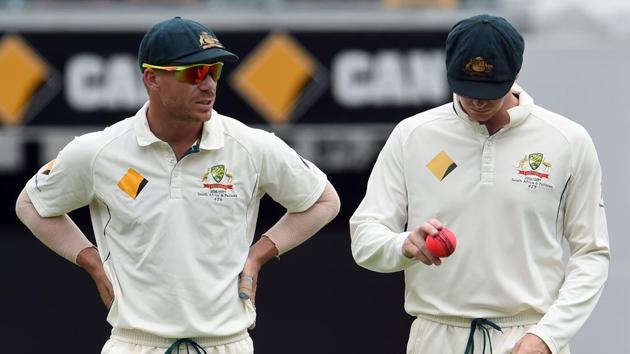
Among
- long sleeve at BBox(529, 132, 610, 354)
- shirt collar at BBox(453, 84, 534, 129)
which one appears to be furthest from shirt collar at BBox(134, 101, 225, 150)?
long sleeve at BBox(529, 132, 610, 354)

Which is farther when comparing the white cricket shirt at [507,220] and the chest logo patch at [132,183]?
the chest logo patch at [132,183]

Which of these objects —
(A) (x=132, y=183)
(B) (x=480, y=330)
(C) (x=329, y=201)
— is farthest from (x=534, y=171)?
(A) (x=132, y=183)

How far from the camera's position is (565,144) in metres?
4.16

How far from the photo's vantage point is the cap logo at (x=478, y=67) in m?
3.99

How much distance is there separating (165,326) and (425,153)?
2.87 ft

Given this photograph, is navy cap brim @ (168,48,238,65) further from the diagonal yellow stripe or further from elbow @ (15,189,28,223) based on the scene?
elbow @ (15,189,28,223)

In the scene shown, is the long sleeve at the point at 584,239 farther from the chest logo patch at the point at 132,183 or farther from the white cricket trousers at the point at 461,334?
the chest logo patch at the point at 132,183

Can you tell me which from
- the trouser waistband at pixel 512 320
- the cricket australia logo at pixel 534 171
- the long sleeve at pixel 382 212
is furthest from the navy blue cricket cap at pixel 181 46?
the trouser waistband at pixel 512 320

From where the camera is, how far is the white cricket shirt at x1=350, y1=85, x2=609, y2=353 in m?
4.11

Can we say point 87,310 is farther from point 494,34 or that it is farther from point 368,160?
point 494,34

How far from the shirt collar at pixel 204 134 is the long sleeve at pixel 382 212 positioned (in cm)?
45

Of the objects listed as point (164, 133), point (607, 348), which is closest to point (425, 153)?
point (164, 133)

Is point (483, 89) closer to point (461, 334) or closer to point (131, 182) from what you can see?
point (461, 334)

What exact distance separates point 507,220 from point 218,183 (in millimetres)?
817
